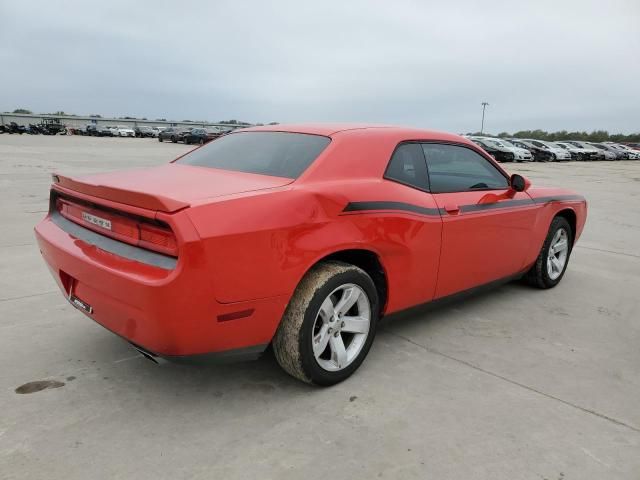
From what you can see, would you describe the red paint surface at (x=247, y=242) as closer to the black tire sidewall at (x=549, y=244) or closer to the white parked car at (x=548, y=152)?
the black tire sidewall at (x=549, y=244)

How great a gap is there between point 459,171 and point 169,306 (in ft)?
8.03

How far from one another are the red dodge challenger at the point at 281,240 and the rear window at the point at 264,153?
1 cm

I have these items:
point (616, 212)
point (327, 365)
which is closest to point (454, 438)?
point (327, 365)

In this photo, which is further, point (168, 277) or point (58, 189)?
point (58, 189)

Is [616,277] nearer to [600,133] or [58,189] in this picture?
[58,189]

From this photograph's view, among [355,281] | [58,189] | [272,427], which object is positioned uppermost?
[58,189]

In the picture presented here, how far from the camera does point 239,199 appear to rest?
242cm

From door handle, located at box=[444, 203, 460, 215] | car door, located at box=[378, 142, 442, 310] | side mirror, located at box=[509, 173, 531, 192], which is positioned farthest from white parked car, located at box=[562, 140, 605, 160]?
car door, located at box=[378, 142, 442, 310]

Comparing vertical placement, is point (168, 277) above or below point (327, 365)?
above

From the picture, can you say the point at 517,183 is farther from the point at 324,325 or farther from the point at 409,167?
the point at 324,325

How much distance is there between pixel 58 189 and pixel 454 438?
105 inches

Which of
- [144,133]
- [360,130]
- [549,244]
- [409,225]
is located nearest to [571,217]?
[549,244]

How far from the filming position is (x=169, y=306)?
2230mm

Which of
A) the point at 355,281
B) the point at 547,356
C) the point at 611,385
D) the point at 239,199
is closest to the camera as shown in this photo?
the point at 239,199
